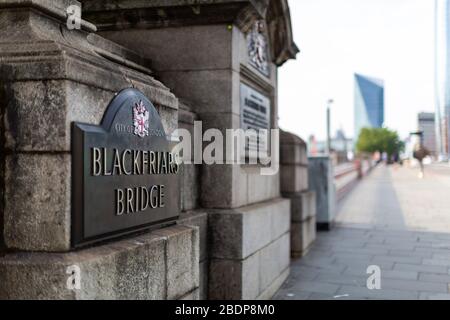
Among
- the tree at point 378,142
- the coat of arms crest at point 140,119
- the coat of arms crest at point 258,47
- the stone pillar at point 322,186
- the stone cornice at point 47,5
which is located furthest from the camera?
the tree at point 378,142

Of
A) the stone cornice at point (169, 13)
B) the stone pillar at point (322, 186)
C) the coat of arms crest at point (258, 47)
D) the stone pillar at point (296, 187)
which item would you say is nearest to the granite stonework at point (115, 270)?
the stone cornice at point (169, 13)

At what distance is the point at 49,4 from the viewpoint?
2.93 metres

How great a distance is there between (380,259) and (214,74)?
4.53 m

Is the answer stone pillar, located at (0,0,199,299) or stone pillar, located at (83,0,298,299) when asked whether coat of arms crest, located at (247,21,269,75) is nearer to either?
stone pillar, located at (83,0,298,299)

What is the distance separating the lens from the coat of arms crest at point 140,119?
122 inches

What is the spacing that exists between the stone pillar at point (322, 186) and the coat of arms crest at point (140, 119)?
335 inches

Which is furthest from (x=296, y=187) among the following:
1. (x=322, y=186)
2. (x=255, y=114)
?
(x=322, y=186)

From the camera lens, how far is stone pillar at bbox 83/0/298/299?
16.7 ft

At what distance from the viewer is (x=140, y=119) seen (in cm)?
315

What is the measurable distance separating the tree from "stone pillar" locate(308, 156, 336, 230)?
444 feet

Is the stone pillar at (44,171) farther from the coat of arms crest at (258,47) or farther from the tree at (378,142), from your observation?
the tree at (378,142)
